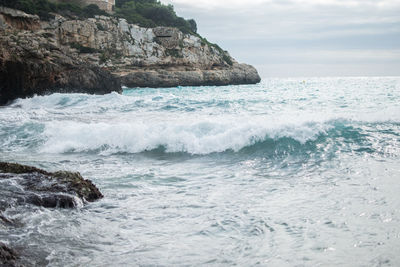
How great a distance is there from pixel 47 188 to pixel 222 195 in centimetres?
216

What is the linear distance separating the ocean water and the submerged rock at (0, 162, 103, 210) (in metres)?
0.16

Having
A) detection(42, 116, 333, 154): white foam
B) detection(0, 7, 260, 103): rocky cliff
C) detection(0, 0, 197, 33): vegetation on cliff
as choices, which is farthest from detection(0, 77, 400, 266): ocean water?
detection(0, 0, 197, 33): vegetation on cliff

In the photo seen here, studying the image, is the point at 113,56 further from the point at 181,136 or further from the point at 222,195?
the point at 222,195

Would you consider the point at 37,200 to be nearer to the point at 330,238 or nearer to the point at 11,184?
the point at 11,184

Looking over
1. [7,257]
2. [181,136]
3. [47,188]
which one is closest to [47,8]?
[181,136]

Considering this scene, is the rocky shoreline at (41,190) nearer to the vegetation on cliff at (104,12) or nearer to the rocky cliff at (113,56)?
the rocky cliff at (113,56)

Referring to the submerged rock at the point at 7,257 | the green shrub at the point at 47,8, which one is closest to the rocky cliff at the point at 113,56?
the green shrub at the point at 47,8

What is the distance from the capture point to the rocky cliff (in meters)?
23.6

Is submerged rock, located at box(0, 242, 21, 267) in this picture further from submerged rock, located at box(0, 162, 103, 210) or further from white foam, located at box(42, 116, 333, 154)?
white foam, located at box(42, 116, 333, 154)

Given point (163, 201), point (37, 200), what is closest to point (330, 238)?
point (163, 201)

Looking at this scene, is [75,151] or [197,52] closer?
[75,151]

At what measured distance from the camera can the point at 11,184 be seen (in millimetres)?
4395

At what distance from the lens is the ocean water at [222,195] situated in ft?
10.1

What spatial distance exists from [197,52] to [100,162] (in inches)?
1955
